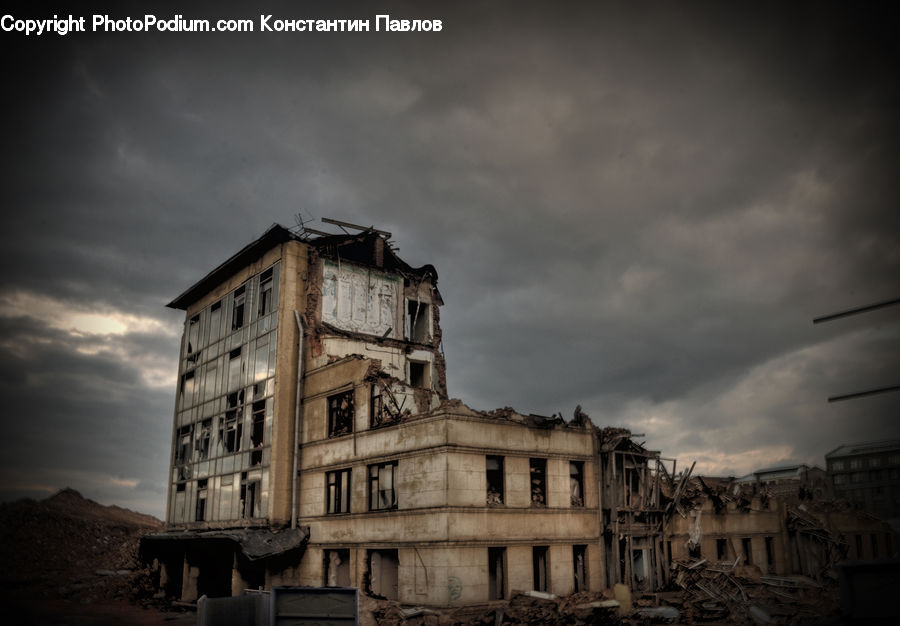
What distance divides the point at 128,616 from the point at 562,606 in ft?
67.3

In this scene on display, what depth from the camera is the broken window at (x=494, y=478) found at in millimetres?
25516

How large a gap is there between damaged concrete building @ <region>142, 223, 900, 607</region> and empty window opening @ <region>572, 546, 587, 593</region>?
86mm

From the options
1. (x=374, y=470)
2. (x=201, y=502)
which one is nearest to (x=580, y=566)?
(x=374, y=470)

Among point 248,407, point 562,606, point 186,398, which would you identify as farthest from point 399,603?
point 186,398

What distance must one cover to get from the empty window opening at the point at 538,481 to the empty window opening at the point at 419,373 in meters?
10.8

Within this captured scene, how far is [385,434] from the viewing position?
27.0 metres

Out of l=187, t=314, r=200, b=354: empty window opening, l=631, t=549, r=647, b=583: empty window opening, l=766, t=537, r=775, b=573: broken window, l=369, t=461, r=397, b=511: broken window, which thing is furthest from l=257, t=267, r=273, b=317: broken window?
l=766, t=537, r=775, b=573: broken window

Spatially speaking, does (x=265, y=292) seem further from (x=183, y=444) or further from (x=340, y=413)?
(x=183, y=444)

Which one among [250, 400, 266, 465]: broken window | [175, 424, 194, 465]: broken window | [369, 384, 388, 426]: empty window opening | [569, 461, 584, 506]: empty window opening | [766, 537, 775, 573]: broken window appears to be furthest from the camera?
[175, 424, 194, 465]: broken window

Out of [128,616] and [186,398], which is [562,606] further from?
[186,398]

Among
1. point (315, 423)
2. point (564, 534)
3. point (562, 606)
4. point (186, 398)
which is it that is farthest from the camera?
point (186, 398)

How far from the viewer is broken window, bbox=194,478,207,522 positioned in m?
37.8

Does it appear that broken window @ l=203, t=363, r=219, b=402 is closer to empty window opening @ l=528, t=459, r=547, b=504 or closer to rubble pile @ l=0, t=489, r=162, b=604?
rubble pile @ l=0, t=489, r=162, b=604

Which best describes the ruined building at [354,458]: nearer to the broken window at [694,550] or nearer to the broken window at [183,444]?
the broken window at [183,444]
